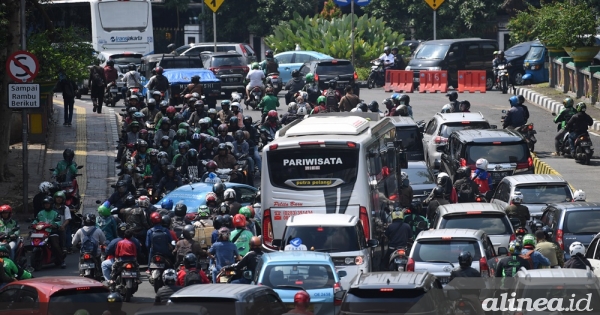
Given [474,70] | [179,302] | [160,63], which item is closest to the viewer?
[179,302]

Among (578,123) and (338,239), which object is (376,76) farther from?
(338,239)

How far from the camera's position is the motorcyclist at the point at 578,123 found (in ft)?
96.5

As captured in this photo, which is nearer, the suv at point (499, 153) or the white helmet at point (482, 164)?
the white helmet at point (482, 164)

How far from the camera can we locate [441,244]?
56.0 feet

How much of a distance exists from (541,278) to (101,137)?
2129 cm

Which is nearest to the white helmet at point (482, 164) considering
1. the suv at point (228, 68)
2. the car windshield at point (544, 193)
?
the car windshield at point (544, 193)

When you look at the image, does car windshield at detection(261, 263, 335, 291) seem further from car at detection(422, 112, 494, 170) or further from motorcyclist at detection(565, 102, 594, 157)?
motorcyclist at detection(565, 102, 594, 157)

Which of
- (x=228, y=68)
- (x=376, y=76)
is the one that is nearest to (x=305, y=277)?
(x=228, y=68)

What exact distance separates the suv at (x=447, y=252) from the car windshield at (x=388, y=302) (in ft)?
10.3

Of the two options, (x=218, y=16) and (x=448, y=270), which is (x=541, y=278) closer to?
(x=448, y=270)

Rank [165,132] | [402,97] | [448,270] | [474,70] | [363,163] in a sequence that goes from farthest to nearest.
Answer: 1. [474,70]
2. [402,97]
3. [165,132]
4. [363,163]
5. [448,270]

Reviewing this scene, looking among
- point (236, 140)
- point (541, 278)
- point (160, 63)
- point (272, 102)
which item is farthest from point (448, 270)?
point (160, 63)

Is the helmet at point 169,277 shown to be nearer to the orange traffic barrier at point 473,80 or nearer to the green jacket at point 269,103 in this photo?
the green jacket at point 269,103

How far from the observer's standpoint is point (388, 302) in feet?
44.1
